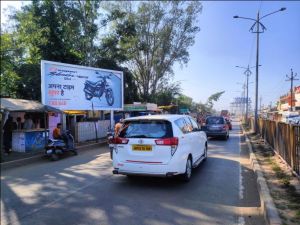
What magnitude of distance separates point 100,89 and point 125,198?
14518mm

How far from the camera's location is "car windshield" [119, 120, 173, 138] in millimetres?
8195

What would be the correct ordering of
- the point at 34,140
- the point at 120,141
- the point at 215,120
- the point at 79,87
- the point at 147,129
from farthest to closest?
the point at 215,120 → the point at 79,87 → the point at 34,140 → the point at 120,141 → the point at 147,129

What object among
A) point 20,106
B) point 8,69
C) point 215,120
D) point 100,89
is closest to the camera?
point 20,106

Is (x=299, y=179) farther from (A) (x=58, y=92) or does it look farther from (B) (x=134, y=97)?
(B) (x=134, y=97)

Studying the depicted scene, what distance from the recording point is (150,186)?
8328mm

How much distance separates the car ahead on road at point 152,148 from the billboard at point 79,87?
379 inches

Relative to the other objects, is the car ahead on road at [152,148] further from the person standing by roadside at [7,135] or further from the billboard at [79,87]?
the billboard at [79,87]

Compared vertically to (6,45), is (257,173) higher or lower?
lower

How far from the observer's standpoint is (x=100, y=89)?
2117cm

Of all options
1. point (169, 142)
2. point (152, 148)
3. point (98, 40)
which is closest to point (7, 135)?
point (152, 148)

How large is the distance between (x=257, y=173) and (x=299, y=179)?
144cm

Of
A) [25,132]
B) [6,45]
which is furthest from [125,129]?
[6,45]

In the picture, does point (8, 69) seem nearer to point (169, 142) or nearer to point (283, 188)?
point (169, 142)

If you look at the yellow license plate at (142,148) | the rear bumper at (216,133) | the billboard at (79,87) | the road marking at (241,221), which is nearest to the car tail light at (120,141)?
the yellow license plate at (142,148)
